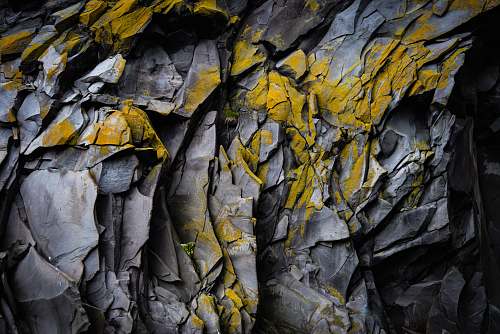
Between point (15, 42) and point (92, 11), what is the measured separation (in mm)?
2377

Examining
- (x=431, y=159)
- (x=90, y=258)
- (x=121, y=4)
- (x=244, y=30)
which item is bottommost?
(x=431, y=159)

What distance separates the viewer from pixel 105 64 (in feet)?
37.6

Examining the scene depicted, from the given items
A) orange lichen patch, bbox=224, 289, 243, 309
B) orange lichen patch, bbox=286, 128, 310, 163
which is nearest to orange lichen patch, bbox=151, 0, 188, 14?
orange lichen patch, bbox=286, 128, 310, 163

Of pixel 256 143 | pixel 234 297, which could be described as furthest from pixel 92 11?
pixel 234 297

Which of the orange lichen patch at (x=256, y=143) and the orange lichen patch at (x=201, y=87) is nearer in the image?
the orange lichen patch at (x=201, y=87)

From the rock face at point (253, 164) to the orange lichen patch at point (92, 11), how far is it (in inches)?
2.7

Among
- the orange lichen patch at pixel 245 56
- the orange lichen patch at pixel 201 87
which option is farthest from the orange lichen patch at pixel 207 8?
the orange lichen patch at pixel 201 87

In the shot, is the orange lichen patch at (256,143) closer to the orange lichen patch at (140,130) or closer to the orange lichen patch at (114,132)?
the orange lichen patch at (140,130)

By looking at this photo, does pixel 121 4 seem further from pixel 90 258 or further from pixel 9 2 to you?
pixel 90 258

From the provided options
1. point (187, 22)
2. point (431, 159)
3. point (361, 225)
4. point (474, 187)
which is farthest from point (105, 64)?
point (474, 187)

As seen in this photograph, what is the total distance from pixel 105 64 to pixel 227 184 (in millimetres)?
4905

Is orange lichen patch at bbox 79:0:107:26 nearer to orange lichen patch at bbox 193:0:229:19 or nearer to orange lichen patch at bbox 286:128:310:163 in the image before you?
orange lichen patch at bbox 193:0:229:19

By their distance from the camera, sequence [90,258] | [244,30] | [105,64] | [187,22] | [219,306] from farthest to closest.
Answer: [244,30] < [187,22] < [105,64] < [219,306] < [90,258]

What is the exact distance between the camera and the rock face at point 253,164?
30.3 ft
